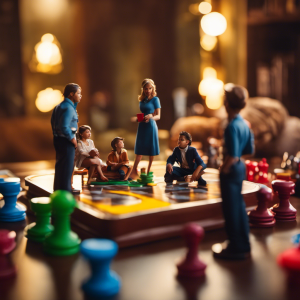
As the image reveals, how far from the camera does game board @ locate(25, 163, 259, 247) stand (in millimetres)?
1611

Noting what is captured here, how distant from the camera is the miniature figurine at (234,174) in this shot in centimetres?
144

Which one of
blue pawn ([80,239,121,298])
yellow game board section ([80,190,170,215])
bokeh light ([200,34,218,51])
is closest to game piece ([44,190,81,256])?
yellow game board section ([80,190,170,215])

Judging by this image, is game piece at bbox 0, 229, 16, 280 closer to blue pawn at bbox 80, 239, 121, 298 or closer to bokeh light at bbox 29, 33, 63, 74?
blue pawn at bbox 80, 239, 121, 298

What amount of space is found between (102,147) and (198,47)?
83.4 inches

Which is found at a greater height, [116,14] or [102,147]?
[116,14]

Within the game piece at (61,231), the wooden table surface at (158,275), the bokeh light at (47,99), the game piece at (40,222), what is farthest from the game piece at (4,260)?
the bokeh light at (47,99)

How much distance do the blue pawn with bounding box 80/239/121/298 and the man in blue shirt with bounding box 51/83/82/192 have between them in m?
0.73

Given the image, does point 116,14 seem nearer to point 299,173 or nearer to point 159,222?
point 299,173

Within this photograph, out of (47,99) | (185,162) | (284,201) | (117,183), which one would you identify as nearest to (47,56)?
(47,99)

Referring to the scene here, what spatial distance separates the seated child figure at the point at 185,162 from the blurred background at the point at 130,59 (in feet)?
8.09

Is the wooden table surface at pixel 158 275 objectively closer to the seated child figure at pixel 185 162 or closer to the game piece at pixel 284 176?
the seated child figure at pixel 185 162

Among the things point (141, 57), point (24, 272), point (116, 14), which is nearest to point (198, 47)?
point (141, 57)

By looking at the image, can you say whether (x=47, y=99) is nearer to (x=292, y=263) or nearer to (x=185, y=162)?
(x=185, y=162)

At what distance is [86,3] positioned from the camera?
5.70 m
